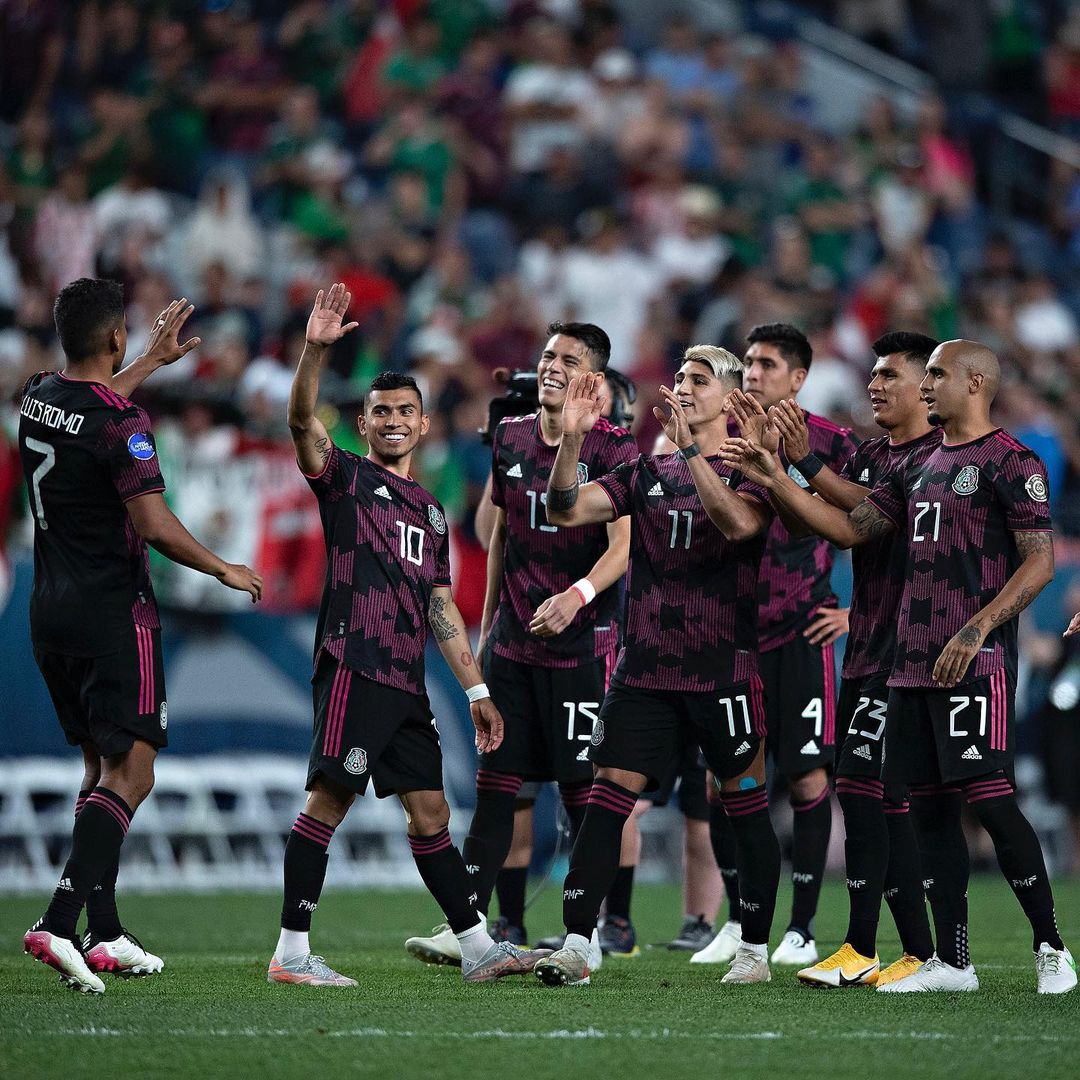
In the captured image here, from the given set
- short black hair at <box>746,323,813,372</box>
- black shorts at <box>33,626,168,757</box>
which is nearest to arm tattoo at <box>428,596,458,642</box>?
black shorts at <box>33,626,168,757</box>

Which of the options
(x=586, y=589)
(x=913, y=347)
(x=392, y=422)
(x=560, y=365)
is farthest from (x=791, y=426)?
(x=392, y=422)

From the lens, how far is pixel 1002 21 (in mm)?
20766

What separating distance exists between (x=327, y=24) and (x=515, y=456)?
12366mm

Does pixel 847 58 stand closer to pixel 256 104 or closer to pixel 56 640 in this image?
pixel 256 104

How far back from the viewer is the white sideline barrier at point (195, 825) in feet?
38.4

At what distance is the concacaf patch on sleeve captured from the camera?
6.81m

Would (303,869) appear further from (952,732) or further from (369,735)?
(952,732)

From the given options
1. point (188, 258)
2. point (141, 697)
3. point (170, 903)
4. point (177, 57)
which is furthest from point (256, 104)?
point (141, 697)

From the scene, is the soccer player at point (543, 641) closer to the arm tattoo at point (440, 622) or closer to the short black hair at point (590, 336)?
the short black hair at point (590, 336)

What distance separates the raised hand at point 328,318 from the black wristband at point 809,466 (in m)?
1.79

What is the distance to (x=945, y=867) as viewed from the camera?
272 inches

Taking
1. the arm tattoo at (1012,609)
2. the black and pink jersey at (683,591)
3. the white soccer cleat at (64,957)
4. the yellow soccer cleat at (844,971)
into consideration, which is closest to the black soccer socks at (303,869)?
the white soccer cleat at (64,957)

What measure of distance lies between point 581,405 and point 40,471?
204 cm

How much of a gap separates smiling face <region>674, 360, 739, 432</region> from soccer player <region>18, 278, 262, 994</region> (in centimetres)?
181
